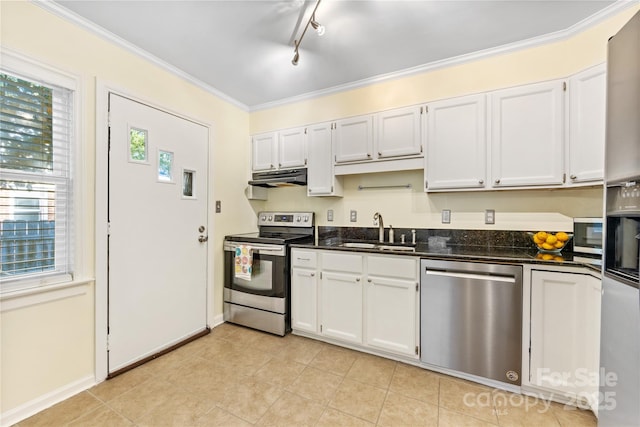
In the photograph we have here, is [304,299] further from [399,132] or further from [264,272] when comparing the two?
[399,132]

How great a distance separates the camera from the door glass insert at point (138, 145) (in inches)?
82.1

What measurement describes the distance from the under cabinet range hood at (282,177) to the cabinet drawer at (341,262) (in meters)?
0.91

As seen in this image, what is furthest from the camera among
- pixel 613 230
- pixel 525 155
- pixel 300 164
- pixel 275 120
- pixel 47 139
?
pixel 275 120

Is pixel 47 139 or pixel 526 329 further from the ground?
pixel 47 139

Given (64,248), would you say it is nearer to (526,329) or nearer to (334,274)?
(334,274)

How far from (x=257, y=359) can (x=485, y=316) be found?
5.88 ft

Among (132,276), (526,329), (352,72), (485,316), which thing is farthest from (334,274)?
(352,72)

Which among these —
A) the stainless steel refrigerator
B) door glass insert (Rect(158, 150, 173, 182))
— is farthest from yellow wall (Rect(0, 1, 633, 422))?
the stainless steel refrigerator

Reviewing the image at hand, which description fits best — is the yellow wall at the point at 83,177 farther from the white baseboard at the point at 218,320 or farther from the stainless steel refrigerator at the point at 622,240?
the stainless steel refrigerator at the point at 622,240

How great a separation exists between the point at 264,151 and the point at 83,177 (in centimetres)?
174

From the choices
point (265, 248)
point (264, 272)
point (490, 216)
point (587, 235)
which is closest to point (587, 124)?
point (587, 235)

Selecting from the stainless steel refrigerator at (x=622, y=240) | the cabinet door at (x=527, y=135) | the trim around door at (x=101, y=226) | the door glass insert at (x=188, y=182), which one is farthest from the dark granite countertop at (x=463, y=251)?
the trim around door at (x=101, y=226)

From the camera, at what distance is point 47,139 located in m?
1.69

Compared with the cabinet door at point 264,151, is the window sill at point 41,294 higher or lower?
lower
